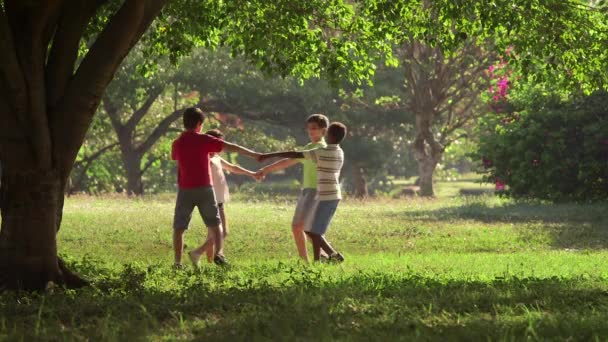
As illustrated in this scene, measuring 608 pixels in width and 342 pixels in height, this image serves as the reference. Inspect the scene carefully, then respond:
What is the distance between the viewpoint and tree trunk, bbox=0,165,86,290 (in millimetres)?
9875

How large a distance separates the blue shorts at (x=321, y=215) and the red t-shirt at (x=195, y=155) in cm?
148

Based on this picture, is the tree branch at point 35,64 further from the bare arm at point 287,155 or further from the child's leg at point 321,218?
the child's leg at point 321,218

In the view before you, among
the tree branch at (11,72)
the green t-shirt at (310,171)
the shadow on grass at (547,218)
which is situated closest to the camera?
the tree branch at (11,72)

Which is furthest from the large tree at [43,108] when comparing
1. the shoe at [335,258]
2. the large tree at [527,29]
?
the large tree at [527,29]

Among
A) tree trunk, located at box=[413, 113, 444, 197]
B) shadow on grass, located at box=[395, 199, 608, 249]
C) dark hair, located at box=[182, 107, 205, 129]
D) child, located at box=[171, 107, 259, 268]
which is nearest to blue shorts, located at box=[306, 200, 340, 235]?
child, located at box=[171, 107, 259, 268]

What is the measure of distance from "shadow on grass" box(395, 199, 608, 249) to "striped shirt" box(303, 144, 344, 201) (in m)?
6.26

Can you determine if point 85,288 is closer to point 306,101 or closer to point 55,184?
point 55,184

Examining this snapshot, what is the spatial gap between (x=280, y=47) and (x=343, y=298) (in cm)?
689

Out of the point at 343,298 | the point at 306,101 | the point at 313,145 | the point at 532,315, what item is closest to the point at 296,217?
the point at 313,145

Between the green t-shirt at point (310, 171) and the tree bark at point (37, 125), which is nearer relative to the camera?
the tree bark at point (37, 125)

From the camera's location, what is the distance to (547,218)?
2295cm

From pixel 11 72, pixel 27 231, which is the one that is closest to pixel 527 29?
pixel 11 72

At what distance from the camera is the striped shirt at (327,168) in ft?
40.9

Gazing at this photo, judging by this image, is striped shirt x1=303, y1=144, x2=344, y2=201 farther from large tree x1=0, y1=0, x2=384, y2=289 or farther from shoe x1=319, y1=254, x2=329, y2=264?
large tree x1=0, y1=0, x2=384, y2=289
